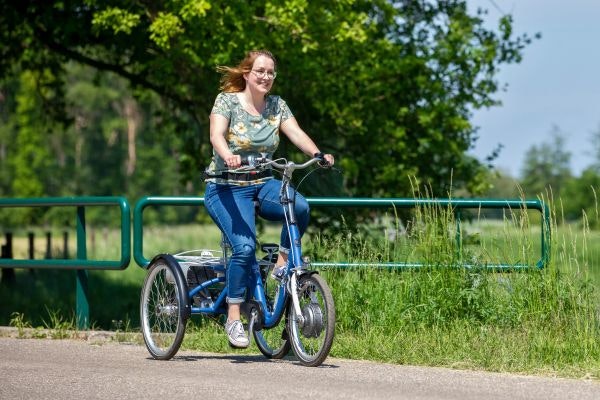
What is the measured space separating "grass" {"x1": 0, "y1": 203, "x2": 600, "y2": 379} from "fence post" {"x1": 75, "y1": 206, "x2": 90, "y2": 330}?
172 mm

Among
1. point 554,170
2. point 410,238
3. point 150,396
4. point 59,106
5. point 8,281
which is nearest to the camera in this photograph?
point 150,396

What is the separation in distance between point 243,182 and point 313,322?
1.07 metres

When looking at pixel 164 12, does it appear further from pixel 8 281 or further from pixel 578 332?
pixel 578 332

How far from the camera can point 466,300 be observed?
949 centimetres

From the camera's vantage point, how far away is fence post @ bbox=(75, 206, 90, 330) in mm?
A: 10672

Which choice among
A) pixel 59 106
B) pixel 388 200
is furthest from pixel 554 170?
pixel 388 200

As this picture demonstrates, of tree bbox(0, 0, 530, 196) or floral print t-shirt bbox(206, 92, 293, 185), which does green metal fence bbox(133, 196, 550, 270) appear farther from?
tree bbox(0, 0, 530, 196)

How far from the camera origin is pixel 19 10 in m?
20.7

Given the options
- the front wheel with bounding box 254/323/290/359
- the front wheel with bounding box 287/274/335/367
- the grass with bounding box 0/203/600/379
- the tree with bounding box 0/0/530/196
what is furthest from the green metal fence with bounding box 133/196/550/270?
the tree with bounding box 0/0/530/196

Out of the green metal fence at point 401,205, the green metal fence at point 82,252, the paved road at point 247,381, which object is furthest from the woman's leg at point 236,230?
the green metal fence at point 82,252

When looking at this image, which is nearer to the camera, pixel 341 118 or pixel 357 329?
pixel 357 329

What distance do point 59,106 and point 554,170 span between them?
5061 inches

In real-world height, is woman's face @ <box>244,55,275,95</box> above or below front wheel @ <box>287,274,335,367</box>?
above

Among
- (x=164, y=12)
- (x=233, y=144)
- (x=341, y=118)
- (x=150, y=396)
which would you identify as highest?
(x=164, y=12)
